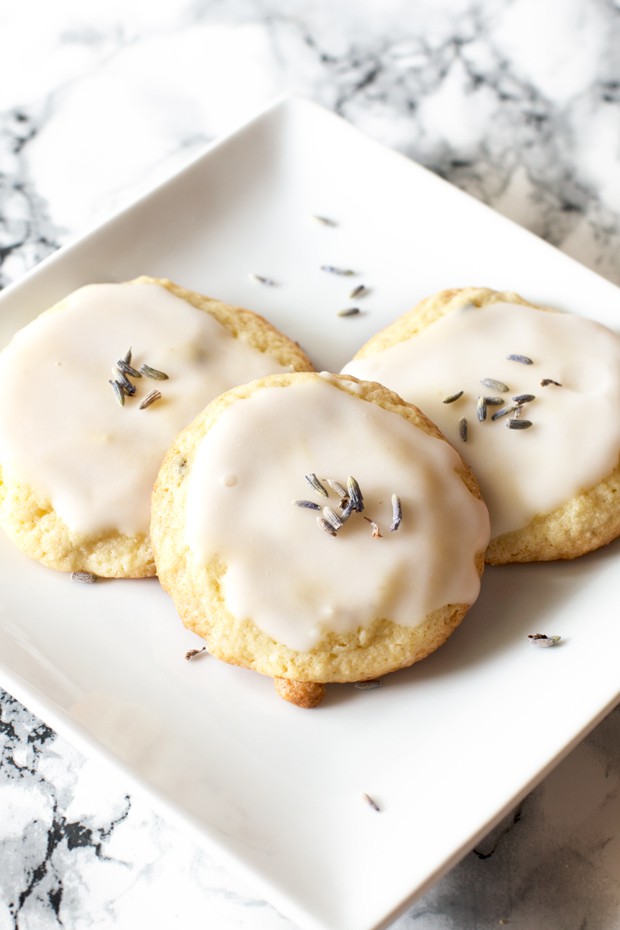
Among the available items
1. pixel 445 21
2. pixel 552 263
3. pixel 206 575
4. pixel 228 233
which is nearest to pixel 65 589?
pixel 206 575

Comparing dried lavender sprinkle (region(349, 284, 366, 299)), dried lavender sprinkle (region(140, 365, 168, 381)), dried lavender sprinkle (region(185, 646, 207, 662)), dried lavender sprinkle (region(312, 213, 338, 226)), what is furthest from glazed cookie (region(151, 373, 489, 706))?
dried lavender sprinkle (region(312, 213, 338, 226))

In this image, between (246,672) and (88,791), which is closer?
(246,672)

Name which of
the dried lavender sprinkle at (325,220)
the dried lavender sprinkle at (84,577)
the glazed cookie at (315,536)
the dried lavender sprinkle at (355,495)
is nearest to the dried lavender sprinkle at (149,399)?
the glazed cookie at (315,536)

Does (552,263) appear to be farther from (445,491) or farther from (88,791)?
(88,791)

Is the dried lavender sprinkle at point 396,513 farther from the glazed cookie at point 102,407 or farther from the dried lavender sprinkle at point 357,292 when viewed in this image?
the dried lavender sprinkle at point 357,292

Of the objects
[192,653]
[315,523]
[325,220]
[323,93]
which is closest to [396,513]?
[315,523]

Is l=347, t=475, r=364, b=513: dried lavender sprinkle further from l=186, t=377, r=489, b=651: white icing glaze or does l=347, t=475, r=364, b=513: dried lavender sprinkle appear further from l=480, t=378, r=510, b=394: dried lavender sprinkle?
l=480, t=378, r=510, b=394: dried lavender sprinkle
